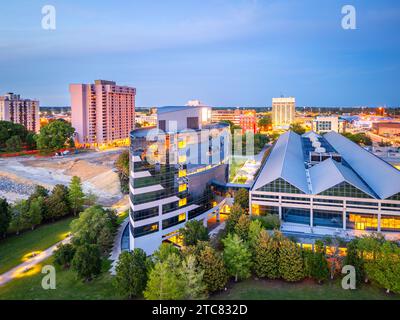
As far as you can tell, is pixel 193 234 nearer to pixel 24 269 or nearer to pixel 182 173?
pixel 182 173

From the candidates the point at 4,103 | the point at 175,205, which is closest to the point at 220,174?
the point at 175,205

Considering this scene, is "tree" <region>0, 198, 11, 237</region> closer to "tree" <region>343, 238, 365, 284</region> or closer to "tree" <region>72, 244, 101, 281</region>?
"tree" <region>72, 244, 101, 281</region>

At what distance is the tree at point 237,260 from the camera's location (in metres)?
19.3

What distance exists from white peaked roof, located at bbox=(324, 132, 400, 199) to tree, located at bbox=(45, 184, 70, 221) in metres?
29.4

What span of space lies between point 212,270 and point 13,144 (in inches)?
2687

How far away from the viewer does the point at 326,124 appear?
290ft

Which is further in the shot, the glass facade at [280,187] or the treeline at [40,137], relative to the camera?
the treeline at [40,137]

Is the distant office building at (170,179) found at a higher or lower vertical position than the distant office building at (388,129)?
lower

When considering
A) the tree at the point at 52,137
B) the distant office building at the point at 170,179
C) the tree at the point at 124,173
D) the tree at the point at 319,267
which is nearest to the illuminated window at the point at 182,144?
the distant office building at the point at 170,179

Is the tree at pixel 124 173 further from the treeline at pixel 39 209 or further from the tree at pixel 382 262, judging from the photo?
the tree at pixel 382 262

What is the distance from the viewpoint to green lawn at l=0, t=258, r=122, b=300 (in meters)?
18.9

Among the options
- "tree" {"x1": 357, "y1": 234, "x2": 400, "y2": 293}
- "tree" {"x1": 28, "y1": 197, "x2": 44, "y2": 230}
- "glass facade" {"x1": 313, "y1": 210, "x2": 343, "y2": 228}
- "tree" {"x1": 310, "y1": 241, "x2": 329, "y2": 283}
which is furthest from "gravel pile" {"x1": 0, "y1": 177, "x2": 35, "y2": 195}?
"tree" {"x1": 357, "y1": 234, "x2": 400, "y2": 293}

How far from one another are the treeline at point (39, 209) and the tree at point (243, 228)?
63.3ft

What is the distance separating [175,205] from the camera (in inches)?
973
